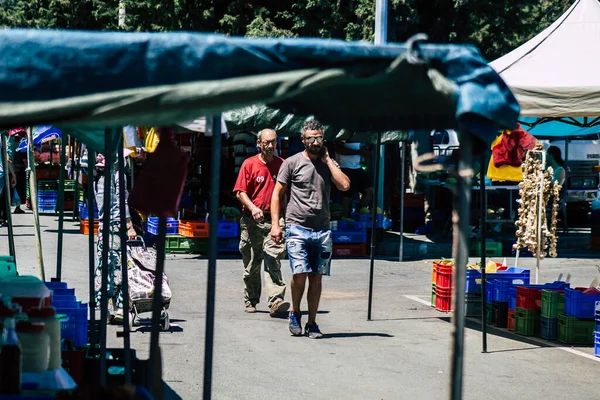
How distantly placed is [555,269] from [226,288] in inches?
245

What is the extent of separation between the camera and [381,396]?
7.95 metres

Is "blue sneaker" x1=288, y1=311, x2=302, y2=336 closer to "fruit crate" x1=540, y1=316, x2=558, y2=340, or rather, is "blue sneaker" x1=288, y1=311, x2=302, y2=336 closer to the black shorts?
"fruit crate" x1=540, y1=316, x2=558, y2=340

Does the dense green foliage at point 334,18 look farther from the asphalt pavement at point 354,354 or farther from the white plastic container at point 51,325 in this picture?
the white plastic container at point 51,325

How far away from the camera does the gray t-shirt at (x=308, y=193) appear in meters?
9.97

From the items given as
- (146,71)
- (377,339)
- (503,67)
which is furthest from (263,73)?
(503,67)

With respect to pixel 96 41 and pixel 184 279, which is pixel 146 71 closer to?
pixel 96 41

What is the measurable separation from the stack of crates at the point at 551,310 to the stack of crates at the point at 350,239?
7569 mm

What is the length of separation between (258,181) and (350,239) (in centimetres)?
698

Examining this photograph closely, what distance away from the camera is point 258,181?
444 inches

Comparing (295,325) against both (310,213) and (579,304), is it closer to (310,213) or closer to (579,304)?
(310,213)

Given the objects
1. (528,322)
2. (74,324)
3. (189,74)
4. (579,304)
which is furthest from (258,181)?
(189,74)

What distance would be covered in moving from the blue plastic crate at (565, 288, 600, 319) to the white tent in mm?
1878

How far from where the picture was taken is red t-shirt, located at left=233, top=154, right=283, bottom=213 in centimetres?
1130

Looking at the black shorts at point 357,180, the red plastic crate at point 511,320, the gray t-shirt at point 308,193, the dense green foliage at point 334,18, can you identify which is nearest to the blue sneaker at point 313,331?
the gray t-shirt at point 308,193
